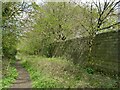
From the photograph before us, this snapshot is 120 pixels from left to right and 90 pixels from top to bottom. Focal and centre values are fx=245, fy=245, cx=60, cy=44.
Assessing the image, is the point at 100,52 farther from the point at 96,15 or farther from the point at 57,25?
the point at 57,25

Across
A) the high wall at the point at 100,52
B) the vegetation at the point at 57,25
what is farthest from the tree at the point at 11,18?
the high wall at the point at 100,52

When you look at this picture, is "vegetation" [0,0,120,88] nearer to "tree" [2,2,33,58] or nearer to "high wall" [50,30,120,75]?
"tree" [2,2,33,58]

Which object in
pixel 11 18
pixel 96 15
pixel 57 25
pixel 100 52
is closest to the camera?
pixel 100 52

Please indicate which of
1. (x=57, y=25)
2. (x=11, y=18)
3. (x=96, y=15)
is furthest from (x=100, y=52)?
(x=11, y=18)

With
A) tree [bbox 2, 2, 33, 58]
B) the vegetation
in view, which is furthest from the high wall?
tree [bbox 2, 2, 33, 58]

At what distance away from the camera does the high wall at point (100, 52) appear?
8.82 meters

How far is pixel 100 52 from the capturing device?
10.3 m

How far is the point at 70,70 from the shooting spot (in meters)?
9.86

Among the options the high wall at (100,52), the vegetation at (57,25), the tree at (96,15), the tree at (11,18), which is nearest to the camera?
the high wall at (100,52)

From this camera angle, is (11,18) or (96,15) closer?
(96,15)

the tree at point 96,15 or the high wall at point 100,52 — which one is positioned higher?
the tree at point 96,15

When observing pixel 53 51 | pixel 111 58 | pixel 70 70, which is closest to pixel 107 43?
pixel 111 58

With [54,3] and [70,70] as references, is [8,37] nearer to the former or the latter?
[54,3]

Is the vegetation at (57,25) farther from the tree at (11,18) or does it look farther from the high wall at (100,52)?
the high wall at (100,52)
